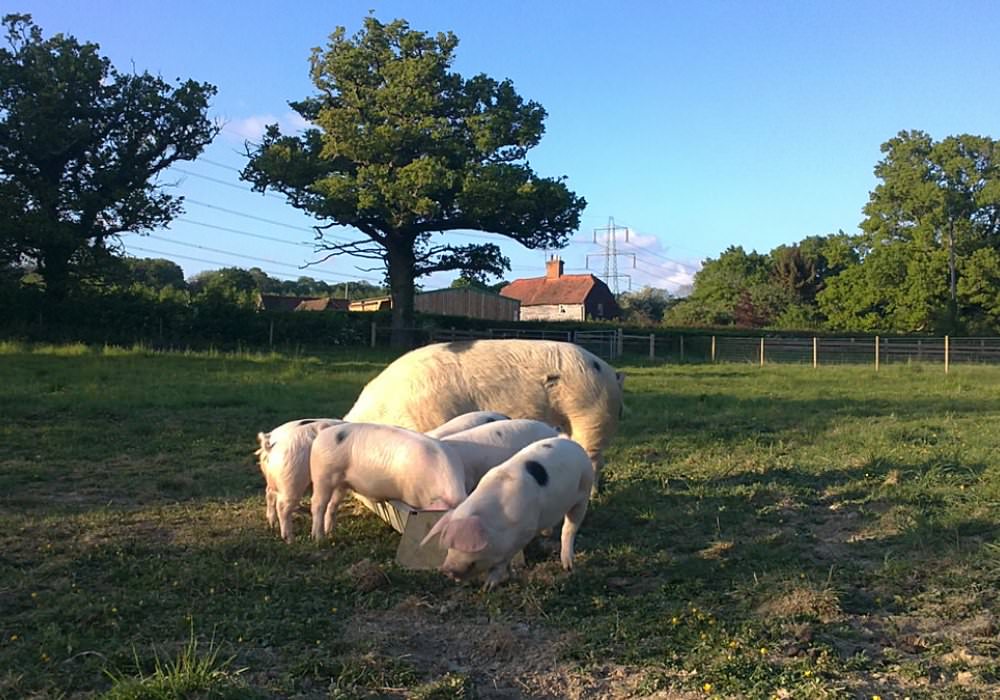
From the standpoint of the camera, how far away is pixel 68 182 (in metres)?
26.8

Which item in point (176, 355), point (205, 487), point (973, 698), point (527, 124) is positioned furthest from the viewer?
point (527, 124)

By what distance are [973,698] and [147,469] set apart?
661 cm

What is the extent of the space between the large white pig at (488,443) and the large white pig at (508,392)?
108cm

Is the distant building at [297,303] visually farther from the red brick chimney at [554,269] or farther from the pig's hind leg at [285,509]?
the pig's hind leg at [285,509]

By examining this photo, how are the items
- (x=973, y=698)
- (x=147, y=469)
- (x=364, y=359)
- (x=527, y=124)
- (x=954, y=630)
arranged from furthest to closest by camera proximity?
(x=527, y=124)
(x=364, y=359)
(x=147, y=469)
(x=954, y=630)
(x=973, y=698)

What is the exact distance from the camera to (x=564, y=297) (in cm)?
6347

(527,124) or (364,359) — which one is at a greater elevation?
(527,124)

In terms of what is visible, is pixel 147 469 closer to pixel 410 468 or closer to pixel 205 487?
pixel 205 487

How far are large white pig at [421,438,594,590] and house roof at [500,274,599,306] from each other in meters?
57.0

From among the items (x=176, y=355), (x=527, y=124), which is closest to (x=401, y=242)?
(x=527, y=124)

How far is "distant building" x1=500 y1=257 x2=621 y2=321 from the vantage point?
6212cm

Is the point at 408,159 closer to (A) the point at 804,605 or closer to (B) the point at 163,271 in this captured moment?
(A) the point at 804,605

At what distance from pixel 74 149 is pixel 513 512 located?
27.3 m

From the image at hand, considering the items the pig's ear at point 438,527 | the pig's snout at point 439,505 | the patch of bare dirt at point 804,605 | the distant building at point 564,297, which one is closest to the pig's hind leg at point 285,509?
the pig's snout at point 439,505
